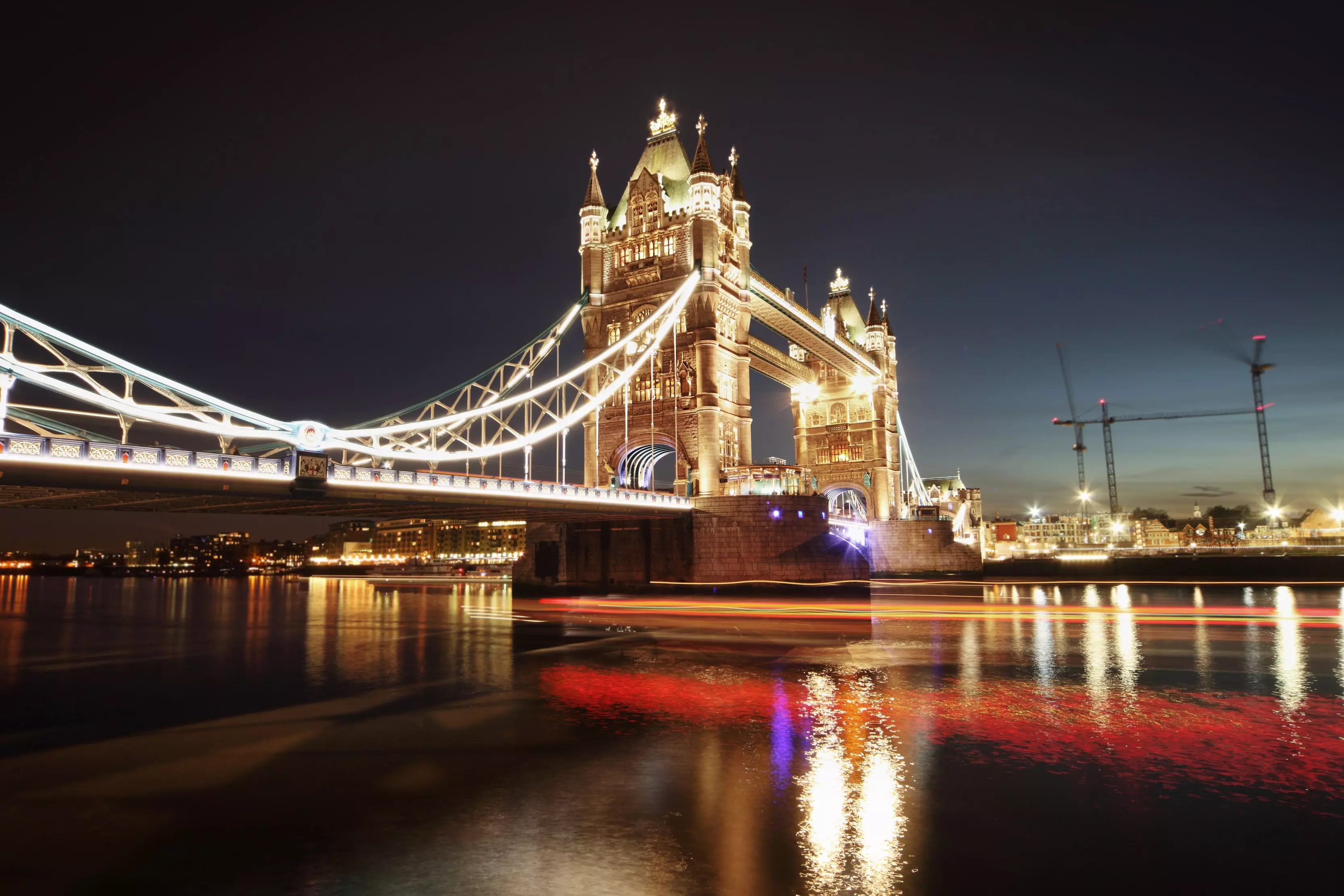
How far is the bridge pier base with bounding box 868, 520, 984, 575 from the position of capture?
7062cm

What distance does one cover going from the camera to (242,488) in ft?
82.1

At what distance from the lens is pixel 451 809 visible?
755 cm

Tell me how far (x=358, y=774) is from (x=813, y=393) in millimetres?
72593

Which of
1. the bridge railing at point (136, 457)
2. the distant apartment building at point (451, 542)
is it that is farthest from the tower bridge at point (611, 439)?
the distant apartment building at point (451, 542)

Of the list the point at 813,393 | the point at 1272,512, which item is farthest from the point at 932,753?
the point at 1272,512

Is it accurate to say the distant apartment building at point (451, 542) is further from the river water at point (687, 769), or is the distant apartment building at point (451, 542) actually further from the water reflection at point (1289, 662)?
the river water at point (687, 769)

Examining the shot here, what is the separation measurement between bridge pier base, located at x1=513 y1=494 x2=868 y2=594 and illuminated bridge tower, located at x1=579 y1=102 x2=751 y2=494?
292 cm

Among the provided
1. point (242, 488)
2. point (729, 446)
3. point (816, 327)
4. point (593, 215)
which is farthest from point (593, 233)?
point (242, 488)

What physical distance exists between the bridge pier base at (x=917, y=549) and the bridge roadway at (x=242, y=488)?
38663 mm

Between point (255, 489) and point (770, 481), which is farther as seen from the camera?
point (770, 481)

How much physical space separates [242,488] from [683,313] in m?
28.2

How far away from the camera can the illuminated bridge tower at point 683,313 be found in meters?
46.3

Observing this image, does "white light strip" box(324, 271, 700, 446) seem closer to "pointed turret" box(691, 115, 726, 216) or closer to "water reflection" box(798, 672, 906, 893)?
"pointed turret" box(691, 115, 726, 216)

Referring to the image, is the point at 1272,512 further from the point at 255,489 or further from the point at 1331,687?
the point at 255,489
